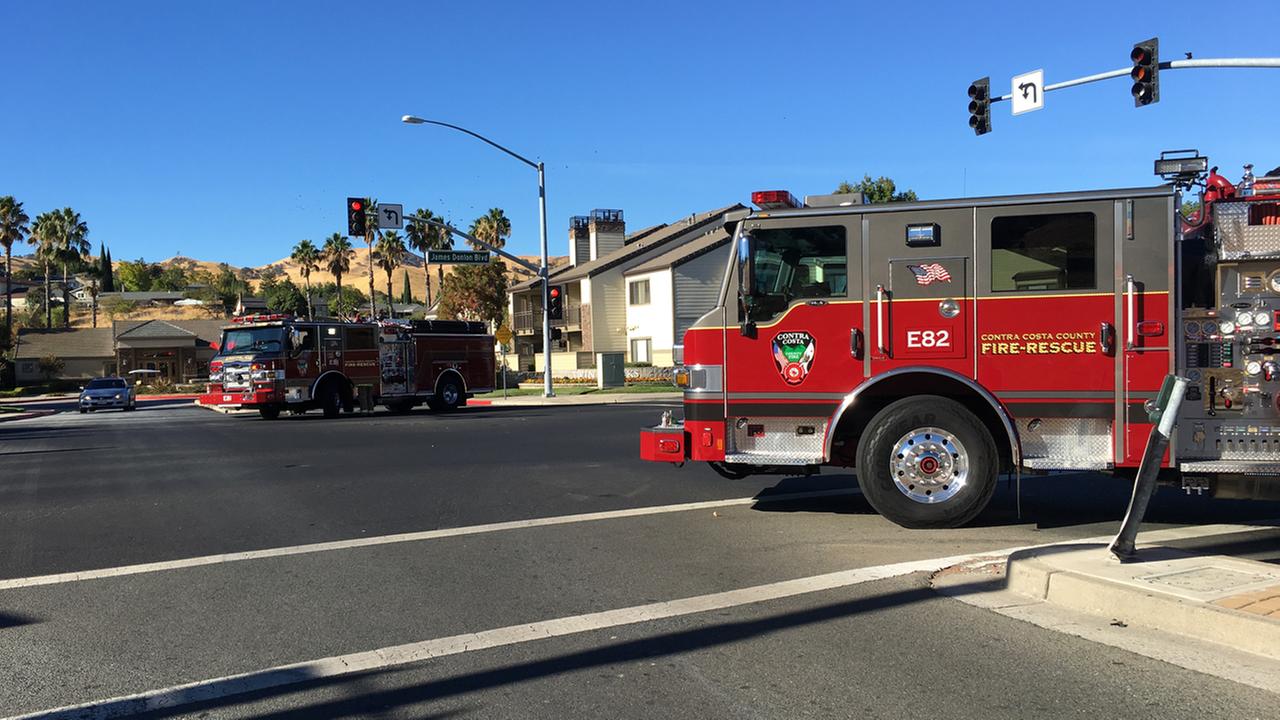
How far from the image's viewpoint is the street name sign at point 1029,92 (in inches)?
736

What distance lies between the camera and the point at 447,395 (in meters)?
28.4

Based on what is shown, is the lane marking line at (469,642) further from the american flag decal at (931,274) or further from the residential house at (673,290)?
the residential house at (673,290)

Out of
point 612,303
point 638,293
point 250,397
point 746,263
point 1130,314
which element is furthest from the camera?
point 612,303

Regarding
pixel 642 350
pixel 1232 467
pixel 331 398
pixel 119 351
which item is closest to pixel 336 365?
pixel 331 398

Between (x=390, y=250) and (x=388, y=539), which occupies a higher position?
(x=390, y=250)

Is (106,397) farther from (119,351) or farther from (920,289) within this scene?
(920,289)

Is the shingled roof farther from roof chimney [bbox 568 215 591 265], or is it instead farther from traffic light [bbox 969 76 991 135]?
traffic light [bbox 969 76 991 135]

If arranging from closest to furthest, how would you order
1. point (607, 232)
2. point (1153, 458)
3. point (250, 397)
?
point (1153, 458), point (250, 397), point (607, 232)

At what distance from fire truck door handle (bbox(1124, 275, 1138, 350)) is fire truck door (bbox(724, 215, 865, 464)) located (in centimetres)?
198

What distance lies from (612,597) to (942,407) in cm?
327

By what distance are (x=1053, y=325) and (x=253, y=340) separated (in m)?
21.2

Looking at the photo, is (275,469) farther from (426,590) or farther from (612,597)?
(612,597)

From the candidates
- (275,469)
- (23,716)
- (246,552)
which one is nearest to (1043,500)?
(246,552)

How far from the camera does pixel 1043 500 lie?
9.70m
